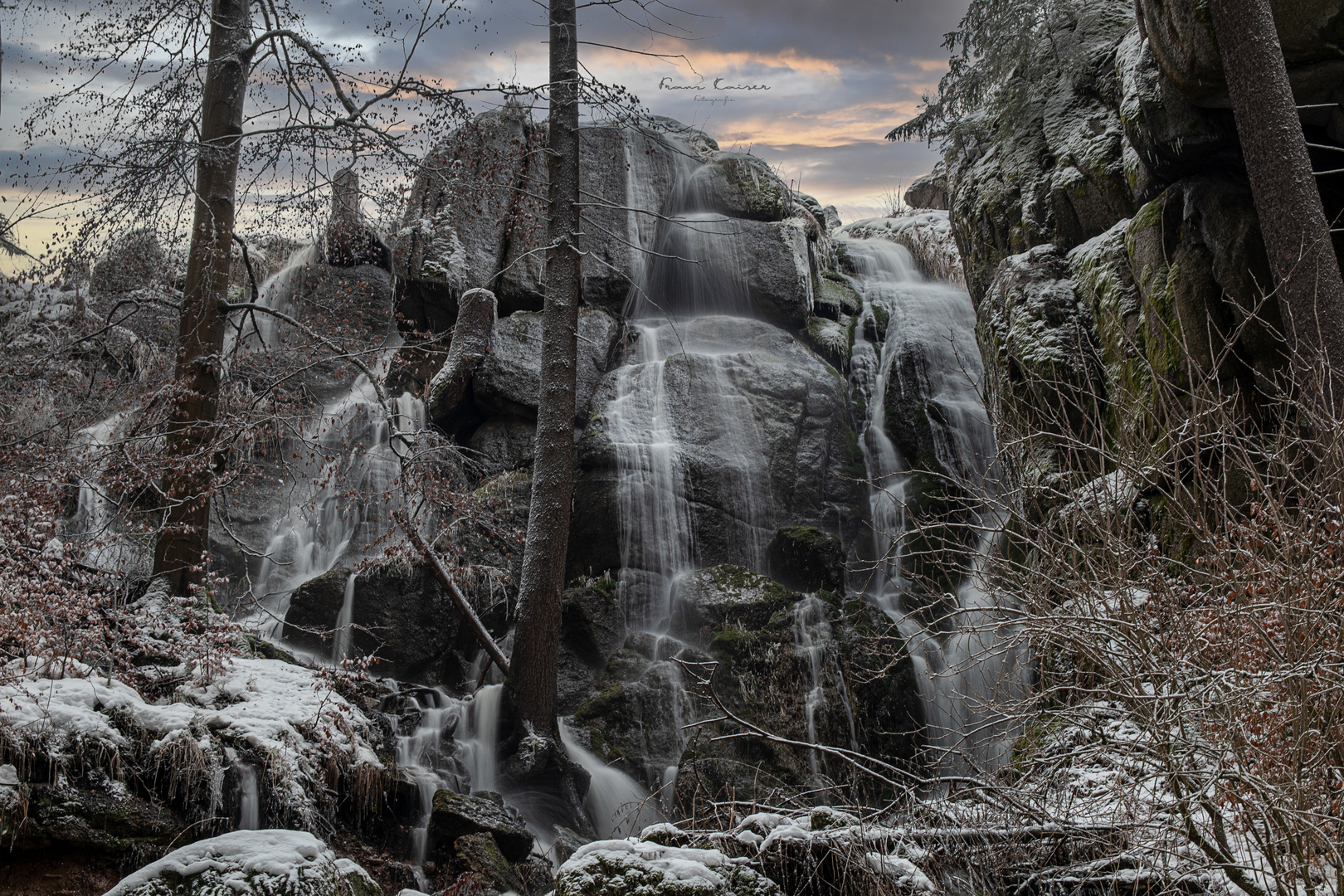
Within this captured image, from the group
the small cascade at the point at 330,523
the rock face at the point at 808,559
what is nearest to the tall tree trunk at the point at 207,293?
the small cascade at the point at 330,523

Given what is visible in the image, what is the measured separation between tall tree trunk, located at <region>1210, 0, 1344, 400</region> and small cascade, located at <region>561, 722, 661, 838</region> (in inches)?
269

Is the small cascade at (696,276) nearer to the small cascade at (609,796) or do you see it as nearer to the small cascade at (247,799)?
the small cascade at (609,796)

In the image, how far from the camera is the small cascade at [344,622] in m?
9.60

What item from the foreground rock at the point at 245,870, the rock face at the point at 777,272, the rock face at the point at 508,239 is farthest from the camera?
the rock face at the point at 777,272

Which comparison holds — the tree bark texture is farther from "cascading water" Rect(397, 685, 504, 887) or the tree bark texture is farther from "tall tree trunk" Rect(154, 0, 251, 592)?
"tall tree trunk" Rect(154, 0, 251, 592)

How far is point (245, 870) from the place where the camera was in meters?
3.36

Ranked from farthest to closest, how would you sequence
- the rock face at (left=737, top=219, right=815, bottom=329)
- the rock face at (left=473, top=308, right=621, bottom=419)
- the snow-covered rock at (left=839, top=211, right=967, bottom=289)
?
the snow-covered rock at (left=839, top=211, right=967, bottom=289)
the rock face at (left=737, top=219, right=815, bottom=329)
the rock face at (left=473, top=308, right=621, bottom=419)

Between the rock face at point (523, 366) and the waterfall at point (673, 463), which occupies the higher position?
the rock face at point (523, 366)

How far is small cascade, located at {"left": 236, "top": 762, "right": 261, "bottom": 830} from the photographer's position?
17.4 ft

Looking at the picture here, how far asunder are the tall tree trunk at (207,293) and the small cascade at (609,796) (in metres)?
4.34

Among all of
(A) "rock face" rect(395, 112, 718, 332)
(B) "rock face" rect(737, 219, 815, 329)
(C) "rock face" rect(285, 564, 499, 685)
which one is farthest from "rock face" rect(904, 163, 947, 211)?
(C) "rock face" rect(285, 564, 499, 685)

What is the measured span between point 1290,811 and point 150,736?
625cm

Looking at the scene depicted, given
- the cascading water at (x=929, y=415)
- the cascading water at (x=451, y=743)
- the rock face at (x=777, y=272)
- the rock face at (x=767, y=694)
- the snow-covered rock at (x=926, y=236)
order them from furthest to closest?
1. the snow-covered rock at (x=926, y=236)
2. the rock face at (x=777, y=272)
3. the cascading water at (x=929, y=415)
4. the rock face at (x=767, y=694)
5. the cascading water at (x=451, y=743)

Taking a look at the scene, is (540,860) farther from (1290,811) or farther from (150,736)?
(1290,811)
